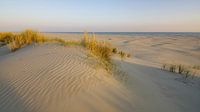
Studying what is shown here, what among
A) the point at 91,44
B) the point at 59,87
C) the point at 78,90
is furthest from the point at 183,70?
the point at 59,87

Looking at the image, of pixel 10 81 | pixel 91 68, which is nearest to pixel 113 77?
pixel 91 68

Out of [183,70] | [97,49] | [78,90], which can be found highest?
[97,49]

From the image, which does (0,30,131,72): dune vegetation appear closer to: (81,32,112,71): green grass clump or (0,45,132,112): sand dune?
(81,32,112,71): green grass clump

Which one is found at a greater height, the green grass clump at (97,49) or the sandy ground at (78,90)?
the green grass clump at (97,49)

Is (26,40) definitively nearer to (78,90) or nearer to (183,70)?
(183,70)

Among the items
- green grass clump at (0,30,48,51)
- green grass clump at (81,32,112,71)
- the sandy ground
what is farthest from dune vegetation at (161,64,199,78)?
green grass clump at (0,30,48,51)

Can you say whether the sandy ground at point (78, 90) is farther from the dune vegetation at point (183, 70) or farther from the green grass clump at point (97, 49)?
the dune vegetation at point (183, 70)

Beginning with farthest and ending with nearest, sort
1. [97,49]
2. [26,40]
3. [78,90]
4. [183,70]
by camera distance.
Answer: [26,40], [183,70], [97,49], [78,90]

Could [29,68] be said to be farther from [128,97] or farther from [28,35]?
[28,35]

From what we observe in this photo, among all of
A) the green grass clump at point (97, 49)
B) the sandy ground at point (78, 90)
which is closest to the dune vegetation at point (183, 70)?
the sandy ground at point (78, 90)

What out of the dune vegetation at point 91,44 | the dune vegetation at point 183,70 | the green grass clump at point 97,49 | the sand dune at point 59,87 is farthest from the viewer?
the dune vegetation at point 183,70

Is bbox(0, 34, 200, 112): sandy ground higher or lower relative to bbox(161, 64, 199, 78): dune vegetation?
higher

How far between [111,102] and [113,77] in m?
1.34

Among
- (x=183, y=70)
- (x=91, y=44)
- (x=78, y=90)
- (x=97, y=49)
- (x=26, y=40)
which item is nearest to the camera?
(x=78, y=90)
